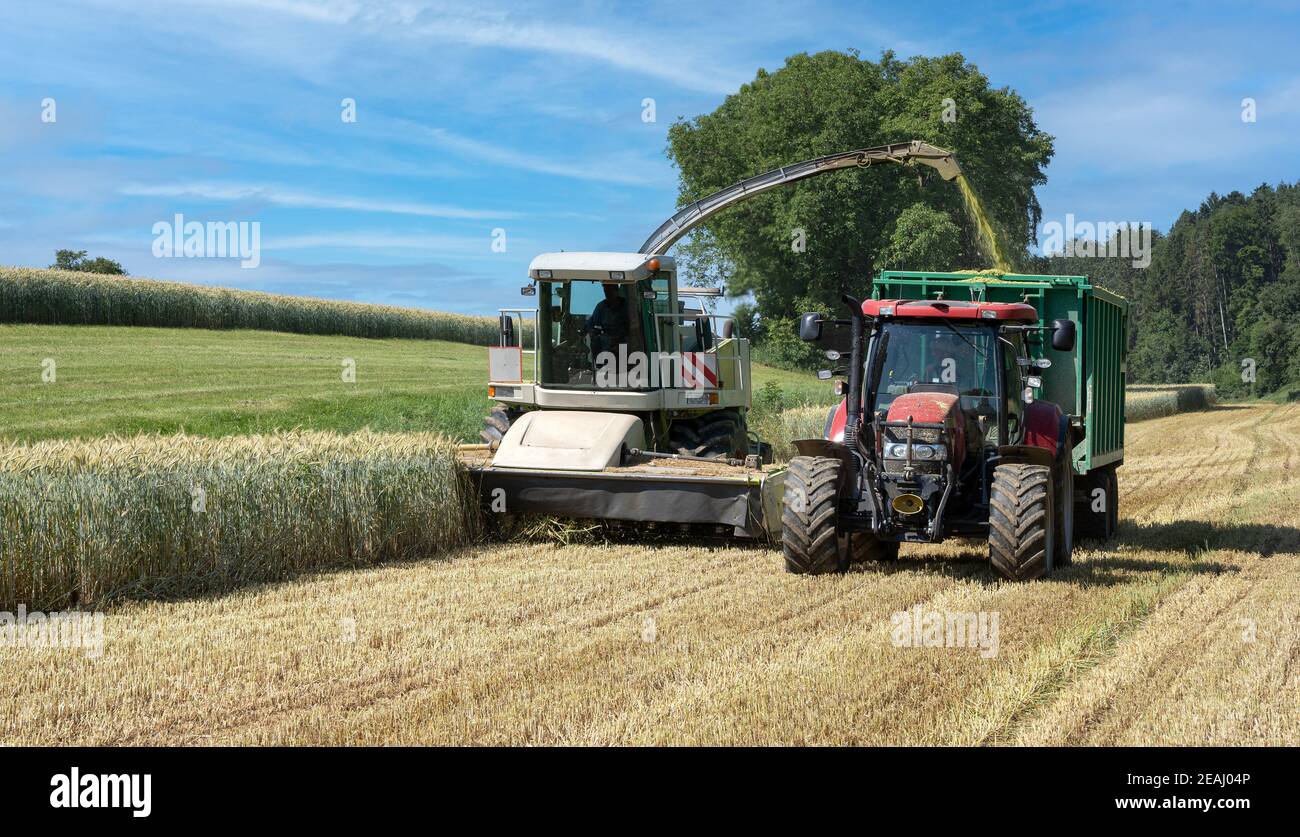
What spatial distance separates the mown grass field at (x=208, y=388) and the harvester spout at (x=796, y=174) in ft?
12.6

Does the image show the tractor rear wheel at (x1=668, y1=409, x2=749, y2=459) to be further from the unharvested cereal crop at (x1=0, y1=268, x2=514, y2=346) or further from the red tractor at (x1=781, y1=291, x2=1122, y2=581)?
the unharvested cereal crop at (x1=0, y1=268, x2=514, y2=346)

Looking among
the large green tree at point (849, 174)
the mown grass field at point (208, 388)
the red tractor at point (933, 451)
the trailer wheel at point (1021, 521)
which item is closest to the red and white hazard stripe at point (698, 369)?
the mown grass field at point (208, 388)

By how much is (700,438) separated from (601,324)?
1.72 metres

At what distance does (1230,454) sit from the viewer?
2342 cm

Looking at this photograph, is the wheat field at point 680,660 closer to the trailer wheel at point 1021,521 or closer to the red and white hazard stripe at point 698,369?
the trailer wheel at point 1021,521

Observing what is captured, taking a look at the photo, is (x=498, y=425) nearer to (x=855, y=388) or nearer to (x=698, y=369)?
(x=698, y=369)

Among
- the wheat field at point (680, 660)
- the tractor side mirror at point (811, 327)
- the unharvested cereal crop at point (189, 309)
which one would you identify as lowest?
the wheat field at point (680, 660)

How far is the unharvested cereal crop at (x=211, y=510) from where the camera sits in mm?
8336

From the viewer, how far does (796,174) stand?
50.4 feet

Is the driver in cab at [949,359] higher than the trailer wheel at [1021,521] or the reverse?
higher

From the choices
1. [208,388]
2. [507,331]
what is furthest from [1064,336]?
[208,388]

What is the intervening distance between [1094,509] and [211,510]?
8212 millimetres
